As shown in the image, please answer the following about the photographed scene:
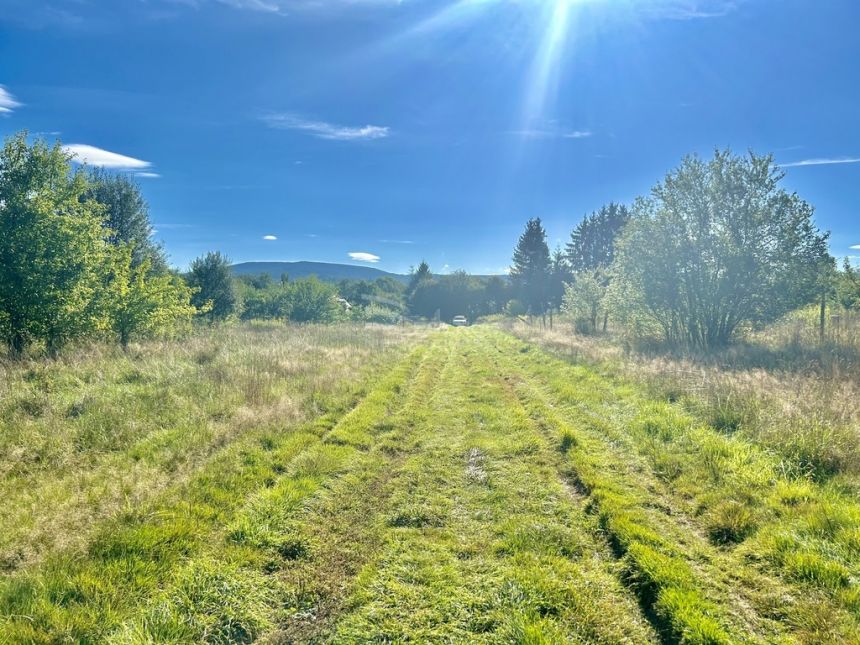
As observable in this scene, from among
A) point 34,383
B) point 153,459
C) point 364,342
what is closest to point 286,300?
point 364,342

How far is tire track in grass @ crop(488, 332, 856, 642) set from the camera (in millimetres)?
3146

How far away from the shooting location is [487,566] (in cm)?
401

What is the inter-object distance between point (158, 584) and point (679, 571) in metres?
4.92

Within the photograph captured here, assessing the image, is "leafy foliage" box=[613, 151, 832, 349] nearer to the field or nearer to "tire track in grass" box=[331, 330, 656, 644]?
the field

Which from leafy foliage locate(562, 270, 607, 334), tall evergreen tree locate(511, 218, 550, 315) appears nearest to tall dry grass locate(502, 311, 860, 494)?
leafy foliage locate(562, 270, 607, 334)

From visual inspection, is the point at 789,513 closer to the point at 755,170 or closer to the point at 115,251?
the point at 755,170

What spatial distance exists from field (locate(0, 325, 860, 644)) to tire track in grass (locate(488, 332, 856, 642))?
0.02 meters

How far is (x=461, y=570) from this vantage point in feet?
12.9

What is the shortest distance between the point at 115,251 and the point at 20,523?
50.9ft

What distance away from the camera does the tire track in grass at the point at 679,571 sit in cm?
315

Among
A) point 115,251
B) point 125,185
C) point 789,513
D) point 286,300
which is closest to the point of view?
point 789,513

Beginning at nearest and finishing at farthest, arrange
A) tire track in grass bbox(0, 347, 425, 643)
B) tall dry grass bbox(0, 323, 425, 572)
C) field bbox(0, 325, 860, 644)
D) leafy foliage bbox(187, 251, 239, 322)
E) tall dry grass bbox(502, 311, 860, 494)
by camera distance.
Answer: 1. tire track in grass bbox(0, 347, 425, 643)
2. field bbox(0, 325, 860, 644)
3. tall dry grass bbox(0, 323, 425, 572)
4. tall dry grass bbox(502, 311, 860, 494)
5. leafy foliage bbox(187, 251, 239, 322)

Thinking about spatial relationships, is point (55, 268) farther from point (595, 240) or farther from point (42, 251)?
point (595, 240)

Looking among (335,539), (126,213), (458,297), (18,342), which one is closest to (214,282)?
(126,213)
